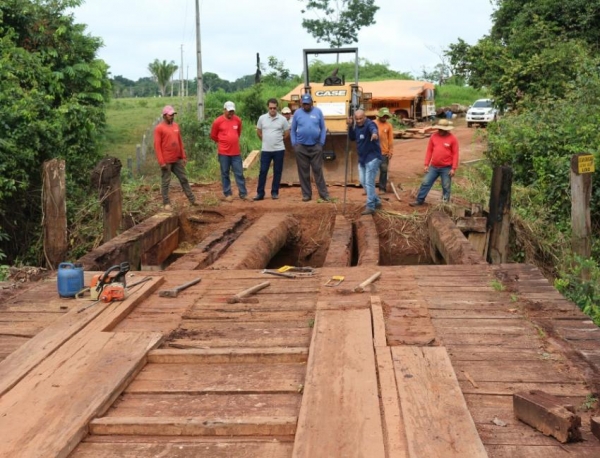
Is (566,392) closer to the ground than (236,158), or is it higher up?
closer to the ground

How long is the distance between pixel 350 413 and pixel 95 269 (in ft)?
14.3

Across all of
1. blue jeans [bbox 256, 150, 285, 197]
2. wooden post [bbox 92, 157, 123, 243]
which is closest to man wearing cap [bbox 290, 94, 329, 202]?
blue jeans [bbox 256, 150, 285, 197]

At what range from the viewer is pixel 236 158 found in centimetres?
1120

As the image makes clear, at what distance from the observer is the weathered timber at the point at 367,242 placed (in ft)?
25.5

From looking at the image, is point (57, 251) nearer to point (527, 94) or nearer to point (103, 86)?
point (103, 86)

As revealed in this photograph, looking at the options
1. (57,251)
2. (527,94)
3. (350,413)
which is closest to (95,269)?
(57,251)

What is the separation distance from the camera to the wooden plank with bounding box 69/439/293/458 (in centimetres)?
297

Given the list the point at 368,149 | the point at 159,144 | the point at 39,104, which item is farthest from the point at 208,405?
the point at 39,104

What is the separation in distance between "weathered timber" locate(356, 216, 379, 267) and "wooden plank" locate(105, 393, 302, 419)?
4.11m

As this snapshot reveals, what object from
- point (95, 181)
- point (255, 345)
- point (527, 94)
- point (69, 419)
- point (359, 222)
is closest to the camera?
point (69, 419)

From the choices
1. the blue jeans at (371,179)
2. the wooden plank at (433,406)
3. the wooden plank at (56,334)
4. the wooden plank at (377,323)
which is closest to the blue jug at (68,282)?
the wooden plank at (56,334)

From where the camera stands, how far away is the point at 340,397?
3.37 m

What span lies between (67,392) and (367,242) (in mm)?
5700

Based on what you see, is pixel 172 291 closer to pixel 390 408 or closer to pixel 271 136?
pixel 390 408
